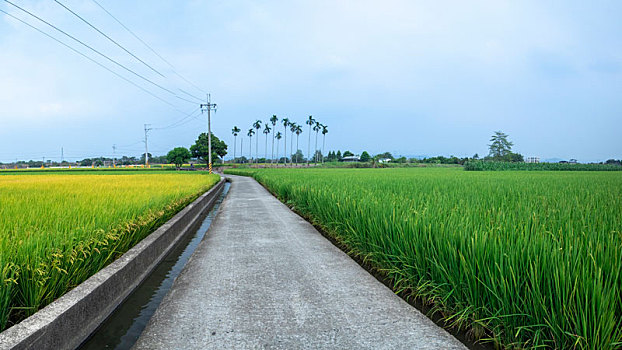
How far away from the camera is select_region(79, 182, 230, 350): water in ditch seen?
2.83 meters

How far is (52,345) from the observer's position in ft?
7.92

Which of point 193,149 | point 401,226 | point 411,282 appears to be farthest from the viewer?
point 193,149

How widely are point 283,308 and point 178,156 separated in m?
90.3

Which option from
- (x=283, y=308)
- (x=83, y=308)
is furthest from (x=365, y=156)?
(x=83, y=308)

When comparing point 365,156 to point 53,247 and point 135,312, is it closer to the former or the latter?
point 135,312

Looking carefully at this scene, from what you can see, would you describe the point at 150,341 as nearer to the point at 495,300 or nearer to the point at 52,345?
the point at 52,345

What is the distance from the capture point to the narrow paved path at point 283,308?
2.65 metres

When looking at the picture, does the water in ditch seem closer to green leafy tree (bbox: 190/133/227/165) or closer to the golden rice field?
the golden rice field

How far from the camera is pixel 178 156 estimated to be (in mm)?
86812

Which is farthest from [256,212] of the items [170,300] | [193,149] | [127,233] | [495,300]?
[193,149]

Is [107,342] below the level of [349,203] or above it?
below

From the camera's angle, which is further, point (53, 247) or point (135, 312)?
point (135, 312)

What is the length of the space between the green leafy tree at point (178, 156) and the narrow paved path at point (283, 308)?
8757 centimetres

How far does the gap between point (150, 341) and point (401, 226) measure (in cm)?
288
